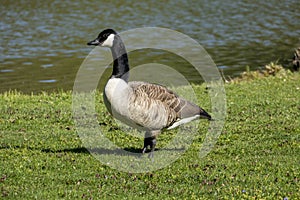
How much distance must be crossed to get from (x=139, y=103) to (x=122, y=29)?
21047mm

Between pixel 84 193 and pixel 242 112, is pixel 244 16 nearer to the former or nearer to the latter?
pixel 242 112

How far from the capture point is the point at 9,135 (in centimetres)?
1078

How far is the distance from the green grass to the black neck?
150cm

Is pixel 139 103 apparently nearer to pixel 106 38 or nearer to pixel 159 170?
pixel 159 170

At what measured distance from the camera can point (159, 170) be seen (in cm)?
839

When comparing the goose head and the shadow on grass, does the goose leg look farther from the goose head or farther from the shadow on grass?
the goose head

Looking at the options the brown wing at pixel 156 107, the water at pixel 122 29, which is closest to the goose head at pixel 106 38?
the brown wing at pixel 156 107

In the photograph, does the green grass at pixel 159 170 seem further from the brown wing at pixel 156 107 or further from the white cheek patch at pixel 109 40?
the white cheek patch at pixel 109 40

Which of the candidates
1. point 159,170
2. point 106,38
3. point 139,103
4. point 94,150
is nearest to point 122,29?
point 94,150

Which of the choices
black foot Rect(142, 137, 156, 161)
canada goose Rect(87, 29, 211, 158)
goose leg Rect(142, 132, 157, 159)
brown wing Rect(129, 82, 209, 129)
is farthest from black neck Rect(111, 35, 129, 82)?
black foot Rect(142, 137, 156, 161)

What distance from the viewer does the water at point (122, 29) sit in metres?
23.3

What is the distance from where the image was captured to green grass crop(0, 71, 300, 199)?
7340mm

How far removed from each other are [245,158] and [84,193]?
123 inches

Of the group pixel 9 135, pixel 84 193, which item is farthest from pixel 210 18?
pixel 84 193
